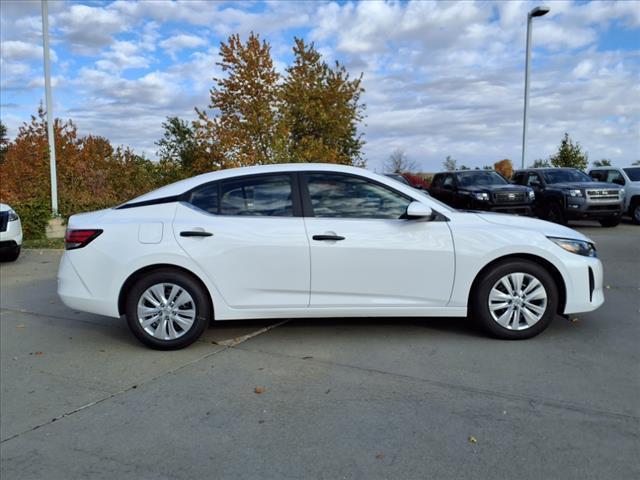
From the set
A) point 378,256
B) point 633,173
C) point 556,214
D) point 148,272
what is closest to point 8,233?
point 148,272

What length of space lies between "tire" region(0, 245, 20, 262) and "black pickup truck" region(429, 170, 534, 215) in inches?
436

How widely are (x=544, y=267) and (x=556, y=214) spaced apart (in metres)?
11.6

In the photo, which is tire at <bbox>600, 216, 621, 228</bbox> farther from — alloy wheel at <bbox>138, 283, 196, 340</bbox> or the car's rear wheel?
alloy wheel at <bbox>138, 283, 196, 340</bbox>

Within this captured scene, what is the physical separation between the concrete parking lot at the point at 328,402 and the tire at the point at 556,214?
33.4ft

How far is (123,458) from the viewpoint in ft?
10.5

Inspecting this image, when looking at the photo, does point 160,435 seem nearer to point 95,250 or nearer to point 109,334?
point 95,250

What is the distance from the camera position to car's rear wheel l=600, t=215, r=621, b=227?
15488mm

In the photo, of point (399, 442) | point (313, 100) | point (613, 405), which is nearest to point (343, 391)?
point (399, 442)

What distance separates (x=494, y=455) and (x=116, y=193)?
23410mm

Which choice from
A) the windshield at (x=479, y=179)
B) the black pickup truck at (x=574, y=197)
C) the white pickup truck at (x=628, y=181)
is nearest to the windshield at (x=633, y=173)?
the white pickup truck at (x=628, y=181)

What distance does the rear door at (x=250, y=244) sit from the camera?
4.90 metres

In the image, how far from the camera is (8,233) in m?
10.4

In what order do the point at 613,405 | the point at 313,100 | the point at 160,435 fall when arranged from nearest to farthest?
the point at 160,435
the point at 613,405
the point at 313,100

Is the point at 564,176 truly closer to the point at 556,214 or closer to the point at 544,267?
the point at 556,214
